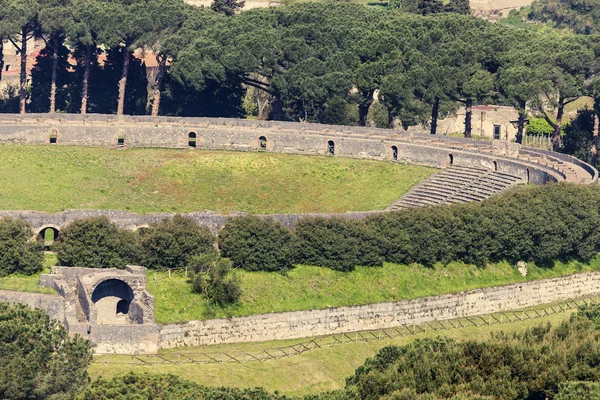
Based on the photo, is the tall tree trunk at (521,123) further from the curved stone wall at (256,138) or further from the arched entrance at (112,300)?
the arched entrance at (112,300)

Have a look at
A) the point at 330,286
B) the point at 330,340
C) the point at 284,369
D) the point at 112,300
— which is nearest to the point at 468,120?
the point at 330,286

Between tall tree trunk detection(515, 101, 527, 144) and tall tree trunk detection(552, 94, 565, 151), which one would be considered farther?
tall tree trunk detection(552, 94, 565, 151)

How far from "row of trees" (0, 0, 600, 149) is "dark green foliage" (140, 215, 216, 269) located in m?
37.5

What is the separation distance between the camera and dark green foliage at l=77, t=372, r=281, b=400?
72.4 m

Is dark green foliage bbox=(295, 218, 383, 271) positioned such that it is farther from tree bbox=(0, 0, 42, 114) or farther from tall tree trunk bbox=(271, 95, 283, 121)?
tree bbox=(0, 0, 42, 114)

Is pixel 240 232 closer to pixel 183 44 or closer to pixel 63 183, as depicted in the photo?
pixel 63 183

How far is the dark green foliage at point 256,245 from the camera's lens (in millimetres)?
94062

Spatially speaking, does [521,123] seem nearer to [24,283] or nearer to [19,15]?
[19,15]

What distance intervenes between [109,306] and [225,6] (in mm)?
68575

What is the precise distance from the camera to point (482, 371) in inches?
2913

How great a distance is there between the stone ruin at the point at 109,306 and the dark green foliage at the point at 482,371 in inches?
Result: 496

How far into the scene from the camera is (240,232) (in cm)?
9444

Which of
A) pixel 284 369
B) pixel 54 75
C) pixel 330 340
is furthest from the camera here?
pixel 54 75

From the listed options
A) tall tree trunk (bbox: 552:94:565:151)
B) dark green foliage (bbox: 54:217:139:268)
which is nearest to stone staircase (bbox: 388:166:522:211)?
tall tree trunk (bbox: 552:94:565:151)
